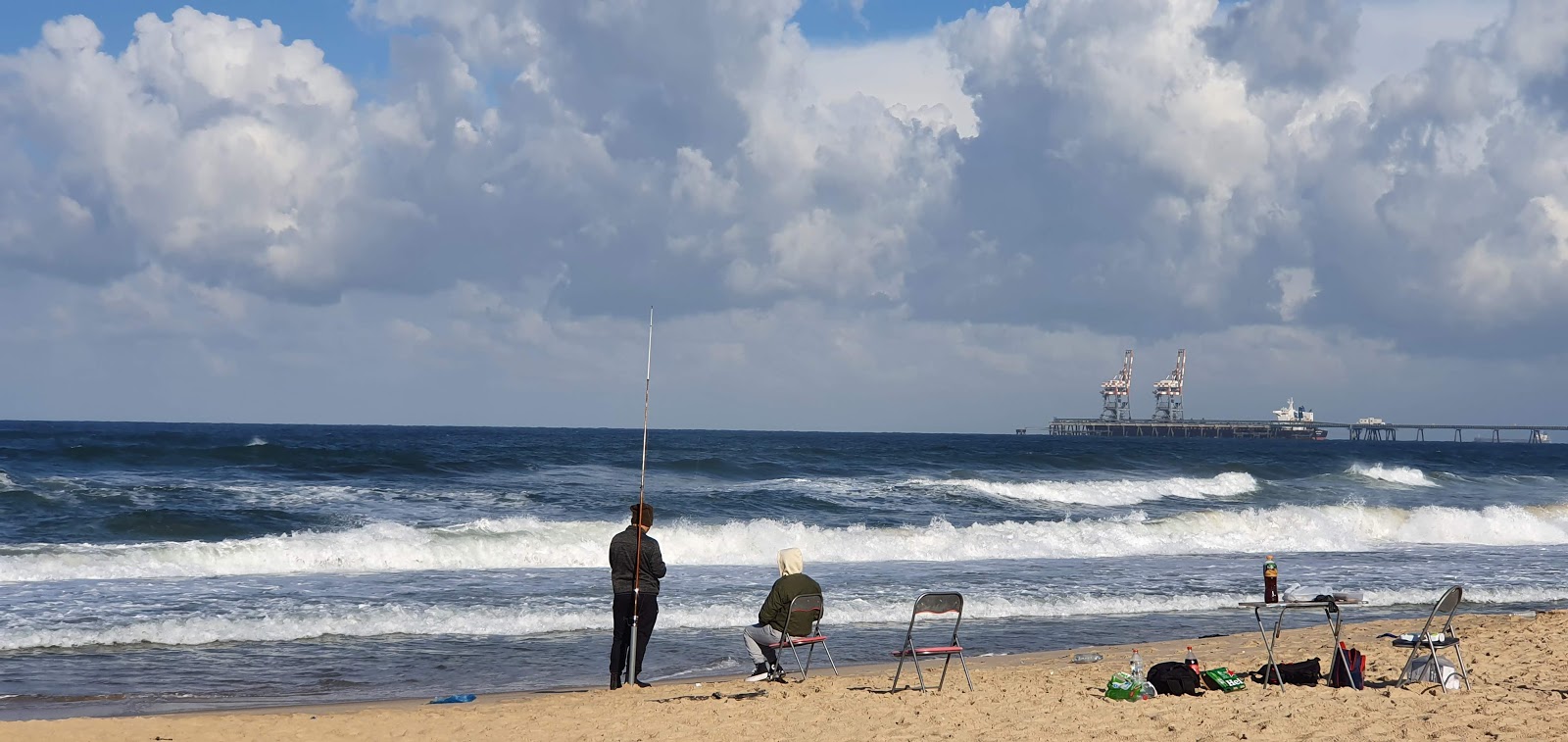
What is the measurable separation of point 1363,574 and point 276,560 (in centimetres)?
1706

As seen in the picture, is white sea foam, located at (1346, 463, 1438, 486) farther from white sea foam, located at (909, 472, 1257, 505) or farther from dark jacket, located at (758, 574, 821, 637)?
dark jacket, located at (758, 574, 821, 637)

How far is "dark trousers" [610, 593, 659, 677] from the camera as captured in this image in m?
9.91

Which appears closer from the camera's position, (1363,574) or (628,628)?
(628,628)

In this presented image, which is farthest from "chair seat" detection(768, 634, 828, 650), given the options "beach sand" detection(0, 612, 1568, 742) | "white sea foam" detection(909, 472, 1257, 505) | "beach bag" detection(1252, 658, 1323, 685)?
"white sea foam" detection(909, 472, 1257, 505)

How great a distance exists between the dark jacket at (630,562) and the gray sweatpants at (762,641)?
0.89 m

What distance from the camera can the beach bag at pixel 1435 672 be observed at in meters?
8.93

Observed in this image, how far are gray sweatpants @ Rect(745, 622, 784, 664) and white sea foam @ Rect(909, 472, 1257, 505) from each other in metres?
26.5

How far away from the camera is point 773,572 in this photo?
18859mm

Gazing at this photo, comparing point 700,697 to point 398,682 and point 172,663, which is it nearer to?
point 398,682

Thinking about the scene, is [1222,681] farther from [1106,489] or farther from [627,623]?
[1106,489]

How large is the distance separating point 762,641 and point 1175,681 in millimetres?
3209

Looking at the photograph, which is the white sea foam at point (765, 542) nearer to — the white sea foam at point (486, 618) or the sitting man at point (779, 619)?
the white sea foam at point (486, 618)

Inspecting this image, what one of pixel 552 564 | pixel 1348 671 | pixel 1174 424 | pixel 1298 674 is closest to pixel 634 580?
pixel 1298 674

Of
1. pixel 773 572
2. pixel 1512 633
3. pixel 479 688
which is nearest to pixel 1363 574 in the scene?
pixel 1512 633
